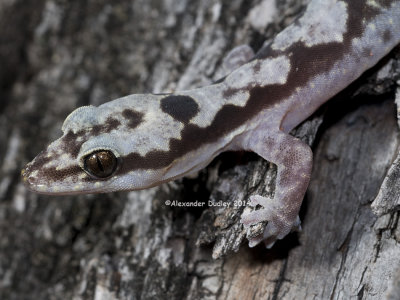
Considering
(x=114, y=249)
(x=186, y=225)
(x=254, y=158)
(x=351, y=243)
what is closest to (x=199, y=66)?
(x=254, y=158)

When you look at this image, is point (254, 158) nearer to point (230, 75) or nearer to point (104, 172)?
point (230, 75)

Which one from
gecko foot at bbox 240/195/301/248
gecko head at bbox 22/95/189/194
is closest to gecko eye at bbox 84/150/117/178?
gecko head at bbox 22/95/189/194

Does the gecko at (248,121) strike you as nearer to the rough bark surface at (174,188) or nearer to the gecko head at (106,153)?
the gecko head at (106,153)

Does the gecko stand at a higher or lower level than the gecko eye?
higher

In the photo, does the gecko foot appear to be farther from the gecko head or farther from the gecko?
the gecko head

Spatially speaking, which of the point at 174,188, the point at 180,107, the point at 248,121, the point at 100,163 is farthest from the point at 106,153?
the point at 248,121

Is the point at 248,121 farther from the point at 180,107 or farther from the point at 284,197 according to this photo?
the point at 284,197

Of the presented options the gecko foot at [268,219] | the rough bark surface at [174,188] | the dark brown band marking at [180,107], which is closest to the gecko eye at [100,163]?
the dark brown band marking at [180,107]
